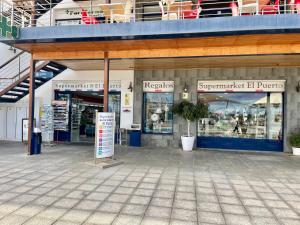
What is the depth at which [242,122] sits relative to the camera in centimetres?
1054

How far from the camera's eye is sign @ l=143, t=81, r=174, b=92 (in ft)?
35.5

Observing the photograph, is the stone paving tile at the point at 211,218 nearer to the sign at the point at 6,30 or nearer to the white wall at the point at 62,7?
the sign at the point at 6,30

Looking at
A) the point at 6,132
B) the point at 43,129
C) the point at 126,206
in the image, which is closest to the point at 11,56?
the point at 6,132

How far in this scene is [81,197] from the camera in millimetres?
4469

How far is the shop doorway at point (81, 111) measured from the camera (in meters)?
11.5

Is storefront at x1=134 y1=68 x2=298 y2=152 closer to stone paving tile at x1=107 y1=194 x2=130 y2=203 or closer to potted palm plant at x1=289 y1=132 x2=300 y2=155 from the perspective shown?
potted palm plant at x1=289 y1=132 x2=300 y2=155

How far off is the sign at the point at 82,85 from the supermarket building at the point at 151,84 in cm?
5

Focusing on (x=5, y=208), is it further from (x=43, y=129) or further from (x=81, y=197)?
(x=43, y=129)

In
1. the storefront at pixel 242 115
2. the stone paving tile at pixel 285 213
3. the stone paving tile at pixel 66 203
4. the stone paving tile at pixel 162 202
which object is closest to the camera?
the stone paving tile at pixel 285 213

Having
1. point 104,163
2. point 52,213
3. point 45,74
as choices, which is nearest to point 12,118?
point 45,74

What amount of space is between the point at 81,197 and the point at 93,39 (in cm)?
402

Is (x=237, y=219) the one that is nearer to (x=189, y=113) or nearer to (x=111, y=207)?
(x=111, y=207)

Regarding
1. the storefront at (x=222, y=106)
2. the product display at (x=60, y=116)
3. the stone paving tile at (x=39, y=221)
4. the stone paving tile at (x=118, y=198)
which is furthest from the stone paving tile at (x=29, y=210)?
the product display at (x=60, y=116)

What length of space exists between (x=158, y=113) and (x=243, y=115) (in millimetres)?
3501
